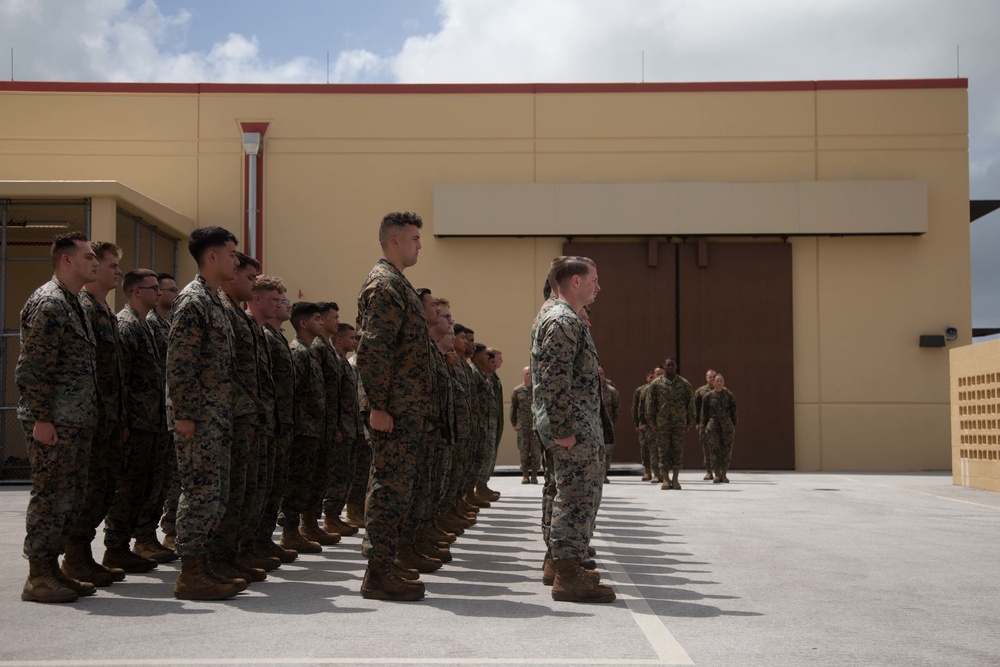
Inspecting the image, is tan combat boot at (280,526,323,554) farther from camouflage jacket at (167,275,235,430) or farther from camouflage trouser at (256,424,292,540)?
camouflage jacket at (167,275,235,430)

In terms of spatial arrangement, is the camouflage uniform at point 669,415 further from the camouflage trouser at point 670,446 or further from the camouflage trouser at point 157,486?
the camouflage trouser at point 157,486

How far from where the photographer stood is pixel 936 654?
16.9 ft

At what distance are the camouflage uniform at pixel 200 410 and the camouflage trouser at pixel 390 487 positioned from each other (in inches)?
32.5

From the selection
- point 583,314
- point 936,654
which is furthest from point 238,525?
point 936,654

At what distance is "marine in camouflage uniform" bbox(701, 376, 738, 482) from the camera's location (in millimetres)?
19891

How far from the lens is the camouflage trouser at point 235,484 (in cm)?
692

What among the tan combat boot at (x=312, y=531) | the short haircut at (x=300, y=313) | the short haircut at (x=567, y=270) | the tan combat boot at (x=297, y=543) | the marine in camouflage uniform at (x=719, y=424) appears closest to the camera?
the short haircut at (x=567, y=270)

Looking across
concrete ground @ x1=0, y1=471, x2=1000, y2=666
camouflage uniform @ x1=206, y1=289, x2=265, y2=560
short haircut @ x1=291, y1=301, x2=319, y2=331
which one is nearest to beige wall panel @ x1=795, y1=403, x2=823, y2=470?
concrete ground @ x1=0, y1=471, x2=1000, y2=666

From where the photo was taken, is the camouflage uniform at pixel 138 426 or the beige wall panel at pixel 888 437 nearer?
the camouflage uniform at pixel 138 426

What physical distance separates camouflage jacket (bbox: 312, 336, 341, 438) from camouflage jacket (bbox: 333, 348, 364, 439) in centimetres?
9

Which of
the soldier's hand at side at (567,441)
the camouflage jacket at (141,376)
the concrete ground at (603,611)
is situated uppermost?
the camouflage jacket at (141,376)

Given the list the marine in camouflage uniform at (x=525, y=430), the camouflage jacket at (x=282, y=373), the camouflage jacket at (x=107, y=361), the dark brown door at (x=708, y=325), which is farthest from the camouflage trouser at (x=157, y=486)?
the dark brown door at (x=708, y=325)

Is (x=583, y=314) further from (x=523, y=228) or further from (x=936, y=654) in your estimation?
(x=523, y=228)

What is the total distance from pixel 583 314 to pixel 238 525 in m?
2.88
